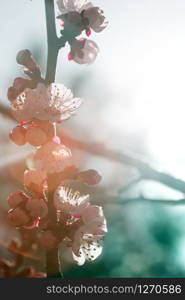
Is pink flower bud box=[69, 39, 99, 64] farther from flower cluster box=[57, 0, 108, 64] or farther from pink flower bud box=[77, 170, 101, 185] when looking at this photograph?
pink flower bud box=[77, 170, 101, 185]

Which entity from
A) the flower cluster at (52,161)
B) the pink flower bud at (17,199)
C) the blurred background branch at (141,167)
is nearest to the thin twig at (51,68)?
the flower cluster at (52,161)

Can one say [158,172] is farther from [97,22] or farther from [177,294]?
[97,22]

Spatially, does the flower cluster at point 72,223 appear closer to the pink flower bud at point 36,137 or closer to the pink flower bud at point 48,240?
the pink flower bud at point 48,240

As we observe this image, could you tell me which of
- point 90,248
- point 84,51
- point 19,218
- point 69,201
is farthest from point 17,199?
point 84,51

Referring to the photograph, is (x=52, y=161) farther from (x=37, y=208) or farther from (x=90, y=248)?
(x=90, y=248)

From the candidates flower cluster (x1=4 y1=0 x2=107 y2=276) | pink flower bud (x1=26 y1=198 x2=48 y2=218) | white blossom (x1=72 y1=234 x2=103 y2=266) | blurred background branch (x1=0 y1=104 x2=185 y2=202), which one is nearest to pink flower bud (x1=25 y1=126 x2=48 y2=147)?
flower cluster (x1=4 y1=0 x2=107 y2=276)

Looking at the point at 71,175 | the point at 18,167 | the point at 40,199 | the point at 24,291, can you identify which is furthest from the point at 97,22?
the point at 18,167
